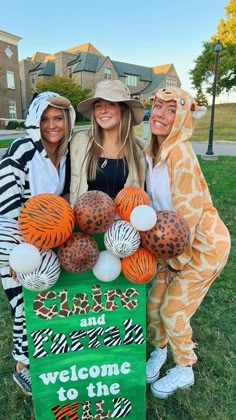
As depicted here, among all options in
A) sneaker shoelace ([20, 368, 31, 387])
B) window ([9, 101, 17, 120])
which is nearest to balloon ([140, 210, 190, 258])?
sneaker shoelace ([20, 368, 31, 387])

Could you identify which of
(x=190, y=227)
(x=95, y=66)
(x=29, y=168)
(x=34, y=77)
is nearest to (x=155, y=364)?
(x=190, y=227)

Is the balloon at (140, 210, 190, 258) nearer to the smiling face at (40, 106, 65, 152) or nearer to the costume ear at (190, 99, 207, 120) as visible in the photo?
the costume ear at (190, 99, 207, 120)

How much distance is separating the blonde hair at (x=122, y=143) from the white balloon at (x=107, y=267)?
54 cm

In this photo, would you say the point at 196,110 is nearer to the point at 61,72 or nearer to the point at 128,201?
the point at 128,201

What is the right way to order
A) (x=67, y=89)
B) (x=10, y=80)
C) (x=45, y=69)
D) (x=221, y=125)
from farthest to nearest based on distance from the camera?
(x=45, y=69)
(x=10, y=80)
(x=67, y=89)
(x=221, y=125)

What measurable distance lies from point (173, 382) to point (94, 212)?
4.36ft

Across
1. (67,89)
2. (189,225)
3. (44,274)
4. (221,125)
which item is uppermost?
(67,89)

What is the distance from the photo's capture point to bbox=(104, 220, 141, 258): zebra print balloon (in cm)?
135

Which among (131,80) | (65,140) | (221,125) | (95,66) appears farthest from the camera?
(131,80)

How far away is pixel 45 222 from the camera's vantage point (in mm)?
1258

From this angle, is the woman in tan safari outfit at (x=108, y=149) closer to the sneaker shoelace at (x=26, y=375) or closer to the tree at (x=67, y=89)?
the sneaker shoelace at (x=26, y=375)

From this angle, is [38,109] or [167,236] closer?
[167,236]

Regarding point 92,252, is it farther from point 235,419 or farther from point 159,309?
point 235,419

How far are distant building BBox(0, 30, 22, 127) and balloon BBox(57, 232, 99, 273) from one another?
3219 cm
